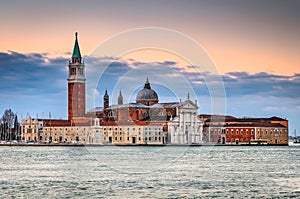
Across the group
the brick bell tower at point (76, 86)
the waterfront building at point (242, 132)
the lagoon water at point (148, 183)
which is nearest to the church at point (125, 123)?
the brick bell tower at point (76, 86)

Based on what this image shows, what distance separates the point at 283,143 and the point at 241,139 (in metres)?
5.24

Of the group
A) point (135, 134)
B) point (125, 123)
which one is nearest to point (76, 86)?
point (125, 123)

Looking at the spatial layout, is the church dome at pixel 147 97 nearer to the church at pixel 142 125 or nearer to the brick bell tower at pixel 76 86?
the church at pixel 142 125

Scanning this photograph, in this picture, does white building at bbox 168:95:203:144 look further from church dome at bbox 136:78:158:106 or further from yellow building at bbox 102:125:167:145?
church dome at bbox 136:78:158:106

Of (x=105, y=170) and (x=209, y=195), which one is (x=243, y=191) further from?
(x=105, y=170)

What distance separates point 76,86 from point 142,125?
33.7 feet

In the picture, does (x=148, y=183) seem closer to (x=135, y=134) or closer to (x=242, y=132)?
(x=135, y=134)

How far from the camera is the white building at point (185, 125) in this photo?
235 feet

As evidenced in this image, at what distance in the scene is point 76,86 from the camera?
78375 mm

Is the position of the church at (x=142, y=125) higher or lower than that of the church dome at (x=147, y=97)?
lower

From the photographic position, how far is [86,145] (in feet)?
241

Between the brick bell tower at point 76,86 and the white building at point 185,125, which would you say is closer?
the white building at point 185,125

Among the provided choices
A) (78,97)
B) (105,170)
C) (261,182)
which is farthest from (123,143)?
(261,182)

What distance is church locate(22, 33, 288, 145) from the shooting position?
7175 centimetres
